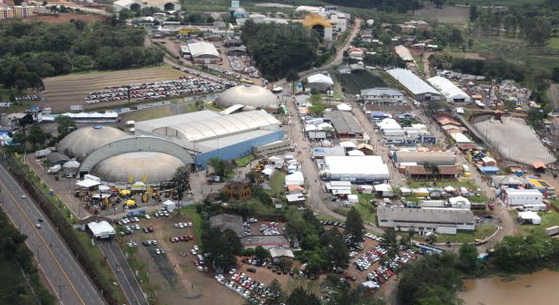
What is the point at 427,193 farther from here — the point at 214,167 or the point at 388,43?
the point at 388,43

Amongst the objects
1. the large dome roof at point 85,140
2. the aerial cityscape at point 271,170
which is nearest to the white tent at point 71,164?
the aerial cityscape at point 271,170

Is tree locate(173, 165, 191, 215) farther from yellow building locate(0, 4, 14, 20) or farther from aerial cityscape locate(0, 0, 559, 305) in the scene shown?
yellow building locate(0, 4, 14, 20)

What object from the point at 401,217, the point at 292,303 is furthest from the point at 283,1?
the point at 292,303

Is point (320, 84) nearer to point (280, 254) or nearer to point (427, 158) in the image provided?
point (427, 158)

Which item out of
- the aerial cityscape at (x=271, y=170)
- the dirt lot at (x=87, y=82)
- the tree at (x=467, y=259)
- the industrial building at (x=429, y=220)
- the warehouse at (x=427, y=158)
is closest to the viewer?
the aerial cityscape at (x=271, y=170)

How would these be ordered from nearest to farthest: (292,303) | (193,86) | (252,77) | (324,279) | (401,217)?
(292,303) → (324,279) → (401,217) → (193,86) → (252,77)

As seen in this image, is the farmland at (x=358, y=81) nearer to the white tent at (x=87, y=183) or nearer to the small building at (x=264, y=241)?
the white tent at (x=87, y=183)

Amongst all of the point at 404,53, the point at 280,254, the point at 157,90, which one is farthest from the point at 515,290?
the point at 404,53

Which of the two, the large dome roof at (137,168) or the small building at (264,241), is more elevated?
the large dome roof at (137,168)
